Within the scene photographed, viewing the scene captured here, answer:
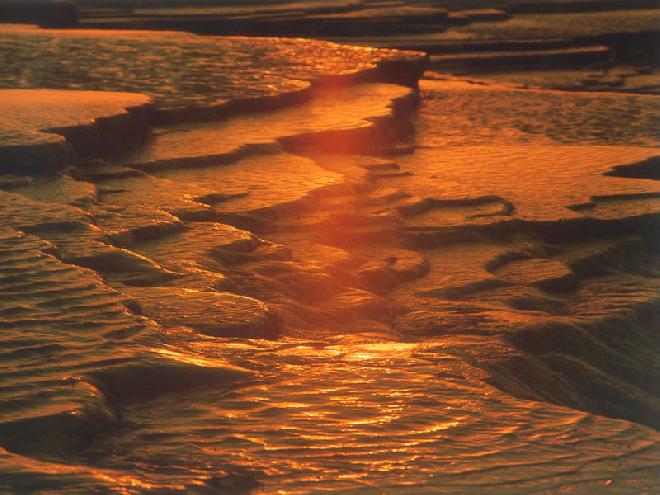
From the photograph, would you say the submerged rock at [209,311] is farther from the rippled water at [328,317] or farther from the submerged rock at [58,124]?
the submerged rock at [58,124]

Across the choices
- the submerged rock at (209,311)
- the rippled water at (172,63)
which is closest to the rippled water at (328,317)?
the submerged rock at (209,311)

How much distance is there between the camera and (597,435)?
5.85 ft

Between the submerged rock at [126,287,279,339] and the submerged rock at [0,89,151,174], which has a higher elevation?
the submerged rock at [0,89,151,174]

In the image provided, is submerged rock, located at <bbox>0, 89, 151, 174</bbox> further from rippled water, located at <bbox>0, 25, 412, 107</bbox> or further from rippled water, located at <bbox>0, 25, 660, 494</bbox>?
rippled water, located at <bbox>0, 25, 412, 107</bbox>

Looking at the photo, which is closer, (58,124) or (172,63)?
(58,124)

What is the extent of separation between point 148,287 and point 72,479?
90 cm

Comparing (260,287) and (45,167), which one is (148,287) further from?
(45,167)

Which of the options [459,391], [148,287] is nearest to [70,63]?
[148,287]

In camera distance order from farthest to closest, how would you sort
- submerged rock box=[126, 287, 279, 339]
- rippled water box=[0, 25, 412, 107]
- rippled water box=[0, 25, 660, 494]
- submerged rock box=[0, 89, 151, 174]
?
rippled water box=[0, 25, 412, 107]
submerged rock box=[0, 89, 151, 174]
submerged rock box=[126, 287, 279, 339]
rippled water box=[0, 25, 660, 494]

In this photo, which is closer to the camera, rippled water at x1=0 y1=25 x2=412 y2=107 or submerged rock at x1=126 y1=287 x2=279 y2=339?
submerged rock at x1=126 y1=287 x2=279 y2=339

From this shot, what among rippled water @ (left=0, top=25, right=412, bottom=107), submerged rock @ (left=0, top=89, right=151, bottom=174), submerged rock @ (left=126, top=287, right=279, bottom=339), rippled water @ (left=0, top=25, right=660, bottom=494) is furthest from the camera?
rippled water @ (left=0, top=25, right=412, bottom=107)

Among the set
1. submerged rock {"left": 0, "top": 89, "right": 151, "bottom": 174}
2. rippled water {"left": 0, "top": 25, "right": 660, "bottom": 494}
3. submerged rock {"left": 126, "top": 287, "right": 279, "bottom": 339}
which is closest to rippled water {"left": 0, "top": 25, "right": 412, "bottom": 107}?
submerged rock {"left": 0, "top": 89, "right": 151, "bottom": 174}

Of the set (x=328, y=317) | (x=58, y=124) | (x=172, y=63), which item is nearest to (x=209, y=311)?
(x=328, y=317)

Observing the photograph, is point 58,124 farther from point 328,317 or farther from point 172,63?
point 172,63
